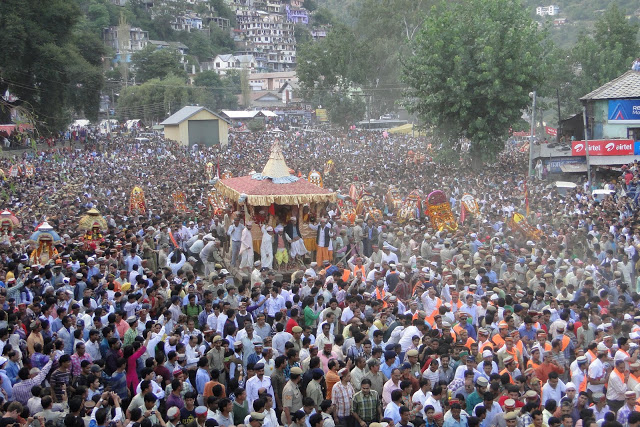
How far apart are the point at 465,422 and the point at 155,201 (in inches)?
629

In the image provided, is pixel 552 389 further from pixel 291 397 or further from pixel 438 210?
pixel 438 210

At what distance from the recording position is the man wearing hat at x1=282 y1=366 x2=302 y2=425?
23.3ft

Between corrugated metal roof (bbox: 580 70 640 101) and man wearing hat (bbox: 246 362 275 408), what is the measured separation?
2367cm

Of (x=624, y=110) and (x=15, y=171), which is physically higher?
(x=624, y=110)

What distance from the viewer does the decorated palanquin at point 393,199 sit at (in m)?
19.7

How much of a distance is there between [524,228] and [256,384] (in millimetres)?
9955

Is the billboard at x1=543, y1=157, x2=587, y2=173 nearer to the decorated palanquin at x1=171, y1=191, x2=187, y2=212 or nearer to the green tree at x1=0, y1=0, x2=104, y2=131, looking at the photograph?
the decorated palanquin at x1=171, y1=191, x2=187, y2=212

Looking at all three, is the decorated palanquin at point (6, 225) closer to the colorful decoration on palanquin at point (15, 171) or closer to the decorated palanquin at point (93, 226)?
the decorated palanquin at point (93, 226)

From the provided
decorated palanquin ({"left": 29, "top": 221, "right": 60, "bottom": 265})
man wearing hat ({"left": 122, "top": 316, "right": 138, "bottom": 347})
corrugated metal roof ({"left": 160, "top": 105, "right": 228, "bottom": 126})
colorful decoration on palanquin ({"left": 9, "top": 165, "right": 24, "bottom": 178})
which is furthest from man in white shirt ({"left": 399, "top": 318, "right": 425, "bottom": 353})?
corrugated metal roof ({"left": 160, "top": 105, "right": 228, "bottom": 126})

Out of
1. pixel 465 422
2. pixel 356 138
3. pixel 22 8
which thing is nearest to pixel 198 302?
pixel 465 422

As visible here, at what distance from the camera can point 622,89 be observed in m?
27.6

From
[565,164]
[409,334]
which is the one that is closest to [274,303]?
[409,334]

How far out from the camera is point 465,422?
21.5 feet

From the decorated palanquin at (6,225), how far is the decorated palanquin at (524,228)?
10.5 meters
